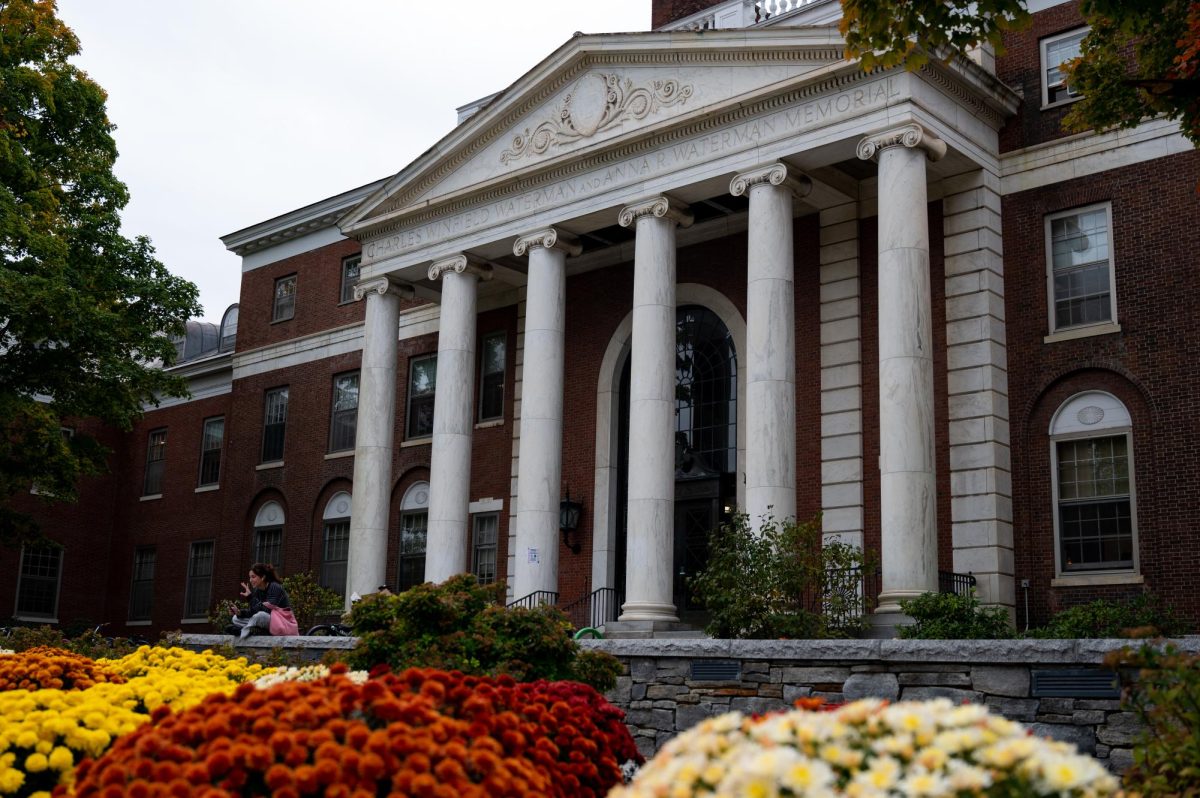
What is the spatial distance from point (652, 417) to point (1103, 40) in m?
10.7

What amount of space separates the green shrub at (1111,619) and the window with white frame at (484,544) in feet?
45.1

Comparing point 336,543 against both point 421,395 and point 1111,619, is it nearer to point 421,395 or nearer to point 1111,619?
point 421,395

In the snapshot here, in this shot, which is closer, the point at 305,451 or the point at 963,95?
the point at 963,95

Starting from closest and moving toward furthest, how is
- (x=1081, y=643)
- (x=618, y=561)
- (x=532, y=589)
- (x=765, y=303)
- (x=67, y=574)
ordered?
(x=1081, y=643) < (x=765, y=303) < (x=532, y=589) < (x=618, y=561) < (x=67, y=574)

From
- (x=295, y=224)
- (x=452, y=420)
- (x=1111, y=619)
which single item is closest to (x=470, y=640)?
(x=1111, y=619)

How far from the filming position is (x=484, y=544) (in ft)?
98.2

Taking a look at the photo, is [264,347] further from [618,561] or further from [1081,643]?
[1081,643]

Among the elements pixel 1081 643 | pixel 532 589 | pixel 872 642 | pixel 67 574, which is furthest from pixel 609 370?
pixel 67 574

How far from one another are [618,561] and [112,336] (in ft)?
40.1

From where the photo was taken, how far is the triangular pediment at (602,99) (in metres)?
22.2

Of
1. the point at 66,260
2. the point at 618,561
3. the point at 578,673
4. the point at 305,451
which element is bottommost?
the point at 578,673

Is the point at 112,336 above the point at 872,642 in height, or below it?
above

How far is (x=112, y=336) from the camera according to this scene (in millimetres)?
28156

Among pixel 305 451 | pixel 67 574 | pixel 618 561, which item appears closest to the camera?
pixel 618 561
